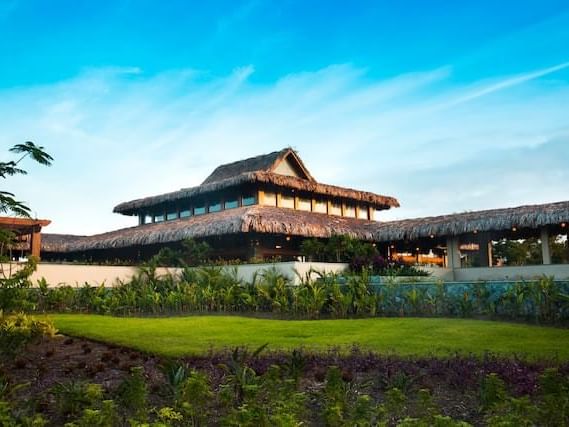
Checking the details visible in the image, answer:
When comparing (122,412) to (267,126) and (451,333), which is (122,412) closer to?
(451,333)

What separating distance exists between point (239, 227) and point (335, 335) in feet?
36.2

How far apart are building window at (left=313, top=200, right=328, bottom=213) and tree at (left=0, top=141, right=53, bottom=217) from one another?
2106 cm

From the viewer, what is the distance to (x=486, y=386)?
19.0 feet

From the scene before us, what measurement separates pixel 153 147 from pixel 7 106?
13.7 feet

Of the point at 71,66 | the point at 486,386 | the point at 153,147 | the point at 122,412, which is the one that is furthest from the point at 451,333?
the point at 71,66

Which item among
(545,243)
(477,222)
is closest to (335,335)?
(477,222)

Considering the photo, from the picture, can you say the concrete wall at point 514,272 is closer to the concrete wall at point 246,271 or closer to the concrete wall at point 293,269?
the concrete wall at point 246,271

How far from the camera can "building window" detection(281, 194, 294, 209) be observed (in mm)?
27645

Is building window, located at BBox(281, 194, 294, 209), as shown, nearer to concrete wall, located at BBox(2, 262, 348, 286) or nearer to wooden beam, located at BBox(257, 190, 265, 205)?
wooden beam, located at BBox(257, 190, 265, 205)

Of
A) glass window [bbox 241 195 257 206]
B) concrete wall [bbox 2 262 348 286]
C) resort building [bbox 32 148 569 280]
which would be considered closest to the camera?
concrete wall [bbox 2 262 348 286]

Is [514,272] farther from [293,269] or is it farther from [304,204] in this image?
[304,204]

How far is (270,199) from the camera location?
27.1m

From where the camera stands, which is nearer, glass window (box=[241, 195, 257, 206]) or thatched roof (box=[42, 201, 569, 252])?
thatched roof (box=[42, 201, 569, 252])

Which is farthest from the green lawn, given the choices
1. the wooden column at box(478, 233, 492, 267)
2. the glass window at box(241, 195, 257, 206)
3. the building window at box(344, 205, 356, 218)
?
the building window at box(344, 205, 356, 218)
